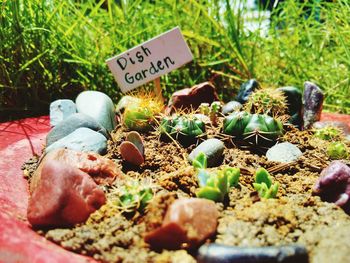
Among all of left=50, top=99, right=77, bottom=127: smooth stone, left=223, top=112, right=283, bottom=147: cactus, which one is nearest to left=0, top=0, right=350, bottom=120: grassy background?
left=50, top=99, right=77, bottom=127: smooth stone

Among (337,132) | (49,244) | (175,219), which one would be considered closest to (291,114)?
(337,132)

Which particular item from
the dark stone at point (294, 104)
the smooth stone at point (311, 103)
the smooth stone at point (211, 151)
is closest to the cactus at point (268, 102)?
the dark stone at point (294, 104)

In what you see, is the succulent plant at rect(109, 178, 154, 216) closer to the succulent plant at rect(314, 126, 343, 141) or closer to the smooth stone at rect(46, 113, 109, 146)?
the smooth stone at rect(46, 113, 109, 146)

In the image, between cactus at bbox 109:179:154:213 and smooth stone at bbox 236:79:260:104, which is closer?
cactus at bbox 109:179:154:213

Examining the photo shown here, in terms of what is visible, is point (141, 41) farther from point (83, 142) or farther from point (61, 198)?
point (61, 198)

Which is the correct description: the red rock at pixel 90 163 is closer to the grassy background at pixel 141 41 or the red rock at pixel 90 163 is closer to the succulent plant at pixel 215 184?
the succulent plant at pixel 215 184

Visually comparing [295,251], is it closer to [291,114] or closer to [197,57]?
[291,114]

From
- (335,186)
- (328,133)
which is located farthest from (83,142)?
(328,133)
